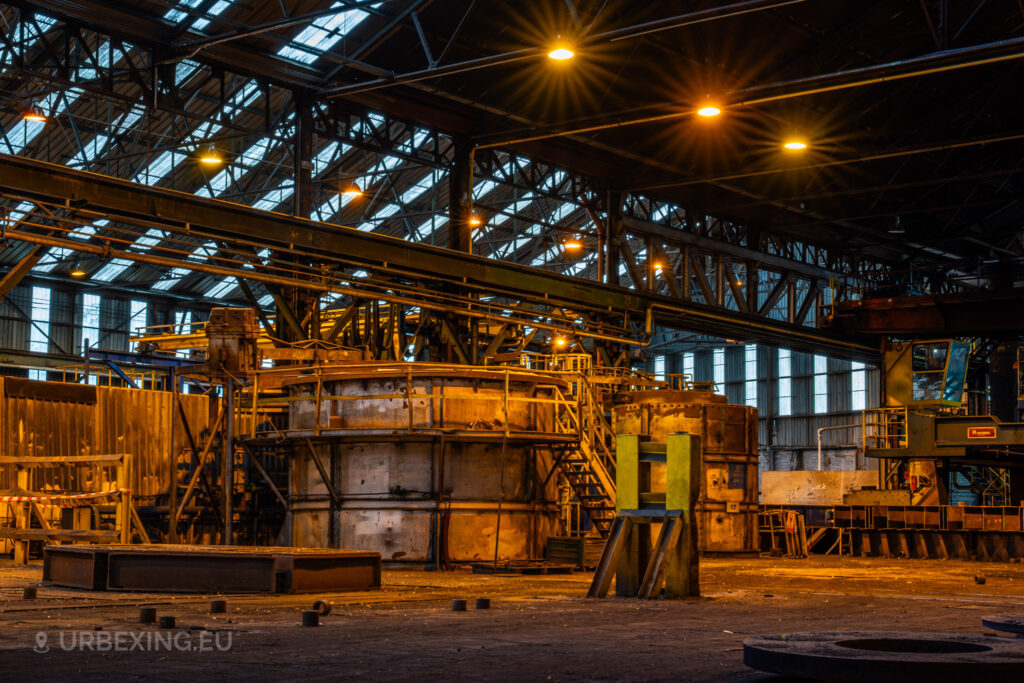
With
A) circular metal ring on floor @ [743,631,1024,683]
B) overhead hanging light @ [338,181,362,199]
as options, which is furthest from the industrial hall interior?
overhead hanging light @ [338,181,362,199]

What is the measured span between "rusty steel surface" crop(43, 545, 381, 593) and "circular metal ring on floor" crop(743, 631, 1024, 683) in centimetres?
667

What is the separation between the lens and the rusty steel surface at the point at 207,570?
12.1m

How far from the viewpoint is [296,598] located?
11.6m

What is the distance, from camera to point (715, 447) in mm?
26922

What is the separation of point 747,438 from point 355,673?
22.3 m

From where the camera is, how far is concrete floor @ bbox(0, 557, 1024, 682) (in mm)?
6355

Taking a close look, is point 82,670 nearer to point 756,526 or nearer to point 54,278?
point 756,526

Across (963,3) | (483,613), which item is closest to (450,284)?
(963,3)

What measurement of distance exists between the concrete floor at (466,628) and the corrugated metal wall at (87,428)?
9.27 metres

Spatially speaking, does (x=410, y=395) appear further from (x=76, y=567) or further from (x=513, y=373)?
(x=76, y=567)

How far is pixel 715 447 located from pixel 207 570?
1656cm

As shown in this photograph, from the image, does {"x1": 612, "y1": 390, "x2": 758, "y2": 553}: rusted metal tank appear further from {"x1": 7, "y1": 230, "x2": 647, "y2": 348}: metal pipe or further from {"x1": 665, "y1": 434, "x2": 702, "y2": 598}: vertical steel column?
{"x1": 665, "y1": 434, "x2": 702, "y2": 598}: vertical steel column

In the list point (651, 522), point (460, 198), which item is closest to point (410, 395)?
point (651, 522)

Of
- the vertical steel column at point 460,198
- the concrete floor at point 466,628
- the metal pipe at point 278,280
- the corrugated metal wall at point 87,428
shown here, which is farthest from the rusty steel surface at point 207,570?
the vertical steel column at point 460,198
